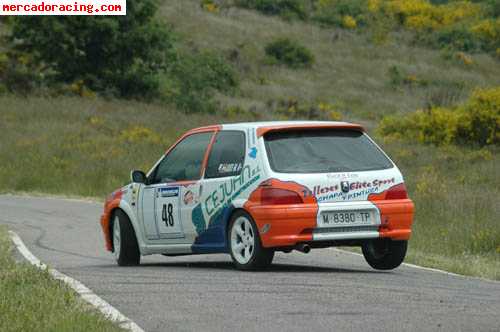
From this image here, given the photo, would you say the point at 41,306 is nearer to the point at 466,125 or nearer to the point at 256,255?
the point at 256,255

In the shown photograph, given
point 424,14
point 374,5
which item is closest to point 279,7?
point 374,5

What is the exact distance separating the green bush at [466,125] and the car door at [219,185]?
108ft

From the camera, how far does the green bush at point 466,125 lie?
45.8m

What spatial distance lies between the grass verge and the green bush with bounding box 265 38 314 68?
71.7 meters

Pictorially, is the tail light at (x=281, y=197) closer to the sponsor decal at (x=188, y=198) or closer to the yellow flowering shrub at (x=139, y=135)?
the sponsor decal at (x=188, y=198)

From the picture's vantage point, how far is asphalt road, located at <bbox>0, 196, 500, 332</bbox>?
8.80m

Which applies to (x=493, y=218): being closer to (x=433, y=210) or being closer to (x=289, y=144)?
(x=433, y=210)

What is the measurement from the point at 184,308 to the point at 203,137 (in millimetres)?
4794

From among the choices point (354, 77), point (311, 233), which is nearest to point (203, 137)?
point (311, 233)

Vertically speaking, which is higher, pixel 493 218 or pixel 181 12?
pixel 181 12

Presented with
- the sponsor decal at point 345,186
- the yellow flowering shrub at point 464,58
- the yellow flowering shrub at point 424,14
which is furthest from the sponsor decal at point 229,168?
the yellow flowering shrub at point 424,14

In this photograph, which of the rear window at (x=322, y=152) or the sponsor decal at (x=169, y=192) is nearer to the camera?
the rear window at (x=322, y=152)

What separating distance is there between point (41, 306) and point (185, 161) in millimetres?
5417

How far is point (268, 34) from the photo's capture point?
89.6m
